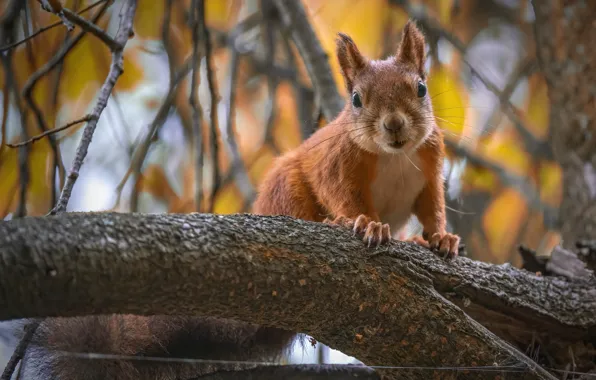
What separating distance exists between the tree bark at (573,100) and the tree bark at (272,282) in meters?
0.83

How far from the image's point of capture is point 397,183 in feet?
5.69

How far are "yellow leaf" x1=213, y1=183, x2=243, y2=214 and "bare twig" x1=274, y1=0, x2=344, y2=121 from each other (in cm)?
47

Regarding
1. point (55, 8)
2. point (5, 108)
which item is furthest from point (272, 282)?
point (5, 108)

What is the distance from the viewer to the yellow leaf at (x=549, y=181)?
2678 millimetres

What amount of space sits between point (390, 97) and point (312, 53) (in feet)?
2.31

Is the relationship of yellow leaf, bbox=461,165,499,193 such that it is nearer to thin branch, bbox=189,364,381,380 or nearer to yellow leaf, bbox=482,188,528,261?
yellow leaf, bbox=482,188,528,261

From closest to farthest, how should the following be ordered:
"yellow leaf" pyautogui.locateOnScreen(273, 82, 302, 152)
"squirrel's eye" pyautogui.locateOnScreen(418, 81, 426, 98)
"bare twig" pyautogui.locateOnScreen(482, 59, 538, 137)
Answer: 1. "squirrel's eye" pyautogui.locateOnScreen(418, 81, 426, 98)
2. "bare twig" pyautogui.locateOnScreen(482, 59, 538, 137)
3. "yellow leaf" pyautogui.locateOnScreen(273, 82, 302, 152)

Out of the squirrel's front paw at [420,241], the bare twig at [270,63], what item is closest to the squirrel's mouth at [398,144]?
the squirrel's front paw at [420,241]

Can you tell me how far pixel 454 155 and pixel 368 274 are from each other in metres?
1.24

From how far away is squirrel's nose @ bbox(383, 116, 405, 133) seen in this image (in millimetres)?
1480

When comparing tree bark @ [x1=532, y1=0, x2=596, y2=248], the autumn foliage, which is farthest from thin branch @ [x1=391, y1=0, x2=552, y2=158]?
tree bark @ [x1=532, y1=0, x2=596, y2=248]

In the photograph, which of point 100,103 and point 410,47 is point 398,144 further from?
point 100,103

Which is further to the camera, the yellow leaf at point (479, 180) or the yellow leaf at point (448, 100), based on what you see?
the yellow leaf at point (479, 180)

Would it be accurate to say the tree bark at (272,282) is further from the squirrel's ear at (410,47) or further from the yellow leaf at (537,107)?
the yellow leaf at (537,107)
